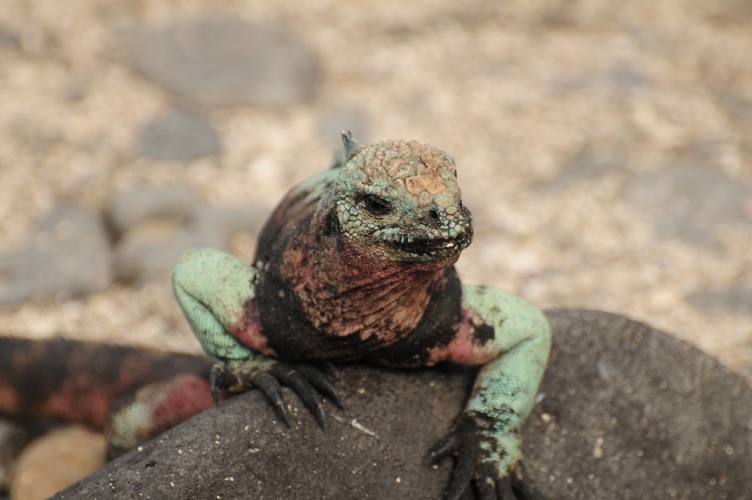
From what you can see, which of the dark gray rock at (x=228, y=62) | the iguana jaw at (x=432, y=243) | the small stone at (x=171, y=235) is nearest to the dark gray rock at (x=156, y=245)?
the small stone at (x=171, y=235)

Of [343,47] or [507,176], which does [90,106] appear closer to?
[343,47]

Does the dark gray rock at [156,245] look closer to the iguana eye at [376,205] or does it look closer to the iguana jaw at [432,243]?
the iguana eye at [376,205]

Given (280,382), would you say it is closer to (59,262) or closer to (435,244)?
(435,244)

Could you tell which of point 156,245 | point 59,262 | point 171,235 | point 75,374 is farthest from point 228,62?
point 75,374

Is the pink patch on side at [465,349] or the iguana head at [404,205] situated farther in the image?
the pink patch on side at [465,349]

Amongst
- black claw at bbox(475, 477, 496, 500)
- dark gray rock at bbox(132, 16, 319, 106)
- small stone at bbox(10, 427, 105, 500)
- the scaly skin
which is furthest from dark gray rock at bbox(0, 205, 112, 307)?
black claw at bbox(475, 477, 496, 500)
